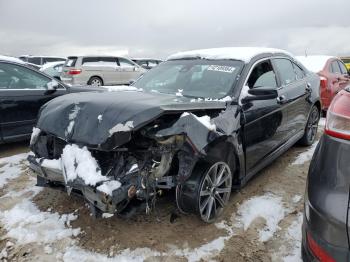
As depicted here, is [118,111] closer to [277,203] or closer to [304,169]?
[277,203]

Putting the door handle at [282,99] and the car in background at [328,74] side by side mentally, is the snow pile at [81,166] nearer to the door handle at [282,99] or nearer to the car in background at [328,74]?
the door handle at [282,99]

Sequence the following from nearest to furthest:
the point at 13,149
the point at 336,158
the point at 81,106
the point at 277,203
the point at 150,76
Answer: the point at 336,158 → the point at 81,106 → the point at 277,203 → the point at 150,76 → the point at 13,149

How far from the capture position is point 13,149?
559 cm

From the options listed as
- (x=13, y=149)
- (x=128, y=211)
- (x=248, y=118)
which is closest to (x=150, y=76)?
(x=248, y=118)

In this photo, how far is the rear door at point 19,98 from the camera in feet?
16.9

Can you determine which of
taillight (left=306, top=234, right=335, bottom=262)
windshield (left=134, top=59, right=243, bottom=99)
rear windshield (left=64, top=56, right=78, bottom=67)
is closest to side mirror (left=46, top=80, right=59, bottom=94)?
windshield (left=134, top=59, right=243, bottom=99)

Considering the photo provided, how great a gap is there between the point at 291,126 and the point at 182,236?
2430 millimetres

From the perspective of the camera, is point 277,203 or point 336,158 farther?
point 277,203

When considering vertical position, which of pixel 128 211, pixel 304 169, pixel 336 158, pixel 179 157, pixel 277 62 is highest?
pixel 277 62

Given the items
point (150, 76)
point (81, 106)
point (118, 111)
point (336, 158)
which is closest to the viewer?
point (336, 158)

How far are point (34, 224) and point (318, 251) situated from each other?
8.20 feet

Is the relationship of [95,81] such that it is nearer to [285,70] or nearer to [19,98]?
[19,98]

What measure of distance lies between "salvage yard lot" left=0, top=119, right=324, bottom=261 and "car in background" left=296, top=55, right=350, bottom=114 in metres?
4.76

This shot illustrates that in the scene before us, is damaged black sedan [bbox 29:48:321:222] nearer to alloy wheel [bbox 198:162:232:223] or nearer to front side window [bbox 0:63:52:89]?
alloy wheel [bbox 198:162:232:223]
